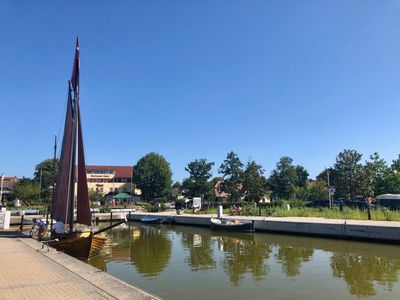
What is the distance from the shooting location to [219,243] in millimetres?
28375

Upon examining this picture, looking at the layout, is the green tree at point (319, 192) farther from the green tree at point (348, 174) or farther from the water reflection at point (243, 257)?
the water reflection at point (243, 257)

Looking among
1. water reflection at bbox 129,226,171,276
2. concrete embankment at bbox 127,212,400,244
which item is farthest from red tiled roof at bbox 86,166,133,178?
concrete embankment at bbox 127,212,400,244

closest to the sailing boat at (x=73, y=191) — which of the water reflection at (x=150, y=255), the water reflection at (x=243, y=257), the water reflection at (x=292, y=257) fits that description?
the water reflection at (x=150, y=255)

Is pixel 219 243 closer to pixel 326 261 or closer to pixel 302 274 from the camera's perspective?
pixel 326 261

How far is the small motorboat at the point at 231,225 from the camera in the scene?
34250 mm

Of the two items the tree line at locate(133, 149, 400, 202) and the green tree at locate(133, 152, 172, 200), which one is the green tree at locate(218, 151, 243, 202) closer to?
the tree line at locate(133, 149, 400, 202)

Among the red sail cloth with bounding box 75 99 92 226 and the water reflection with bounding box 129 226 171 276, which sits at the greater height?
the red sail cloth with bounding box 75 99 92 226

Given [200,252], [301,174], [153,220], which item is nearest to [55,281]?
[200,252]

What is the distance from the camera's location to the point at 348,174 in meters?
67.9

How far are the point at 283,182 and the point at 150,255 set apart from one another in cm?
7068

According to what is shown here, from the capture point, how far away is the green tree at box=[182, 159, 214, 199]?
265 ft

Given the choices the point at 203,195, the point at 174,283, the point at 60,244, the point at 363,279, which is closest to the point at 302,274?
the point at 363,279

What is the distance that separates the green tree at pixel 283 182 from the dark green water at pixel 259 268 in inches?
2445

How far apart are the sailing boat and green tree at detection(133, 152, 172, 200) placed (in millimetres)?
74741
